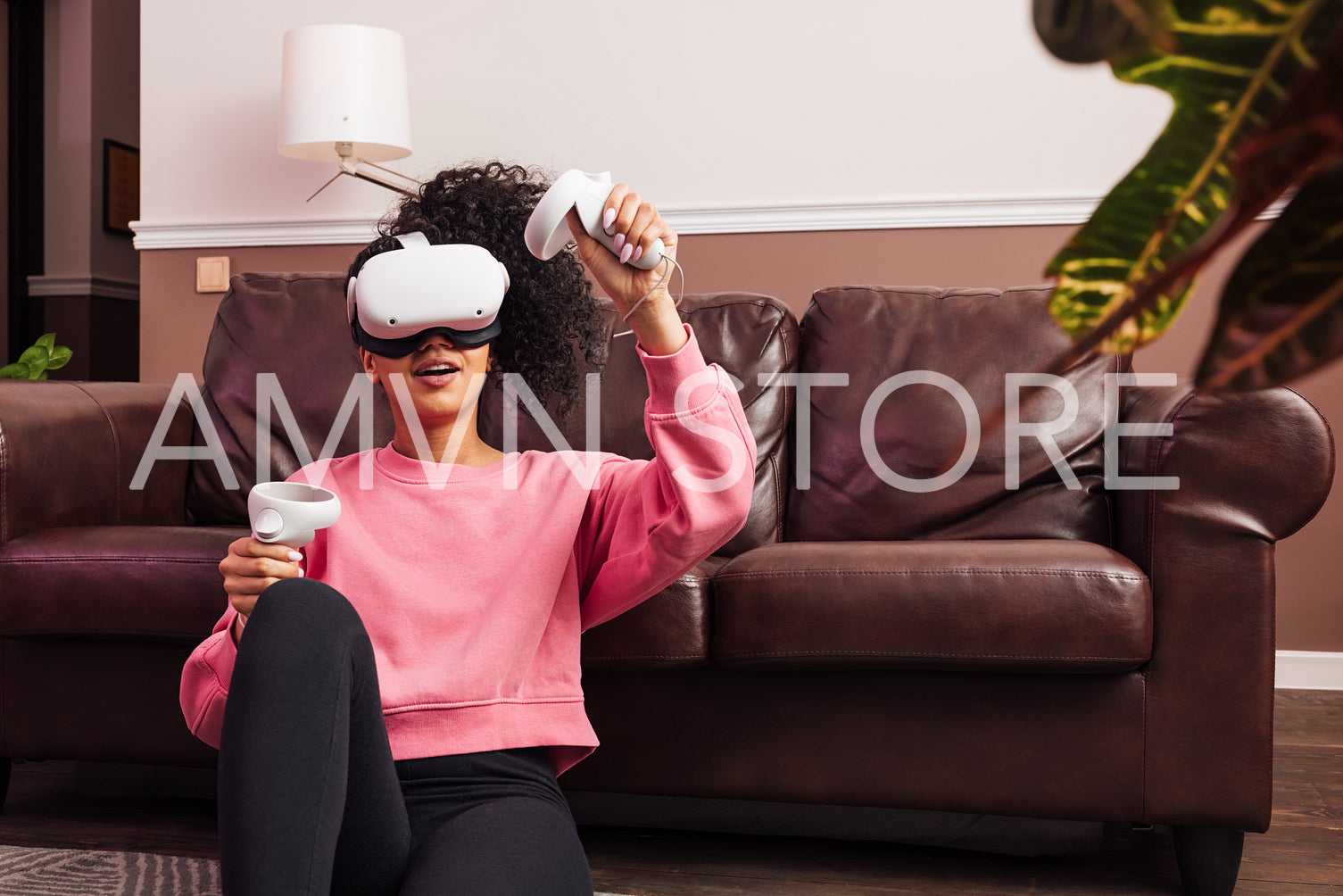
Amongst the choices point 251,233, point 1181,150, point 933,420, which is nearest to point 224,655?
point 1181,150

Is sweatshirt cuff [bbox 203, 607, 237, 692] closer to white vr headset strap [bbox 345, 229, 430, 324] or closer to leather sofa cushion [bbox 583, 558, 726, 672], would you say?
white vr headset strap [bbox 345, 229, 430, 324]

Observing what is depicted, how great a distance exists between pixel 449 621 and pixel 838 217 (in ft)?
6.28

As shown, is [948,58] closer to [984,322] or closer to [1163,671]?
[984,322]

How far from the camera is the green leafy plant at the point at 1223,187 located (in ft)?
0.53

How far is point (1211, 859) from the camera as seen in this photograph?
1.44m

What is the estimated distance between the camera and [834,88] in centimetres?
274

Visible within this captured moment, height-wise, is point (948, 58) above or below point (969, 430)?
above

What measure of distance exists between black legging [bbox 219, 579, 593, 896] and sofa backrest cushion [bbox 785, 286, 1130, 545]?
986mm

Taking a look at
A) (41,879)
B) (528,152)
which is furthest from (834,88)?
(41,879)

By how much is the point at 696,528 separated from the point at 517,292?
18.9 inches

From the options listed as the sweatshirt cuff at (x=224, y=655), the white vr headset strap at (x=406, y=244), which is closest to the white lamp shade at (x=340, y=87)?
the white vr headset strap at (x=406, y=244)

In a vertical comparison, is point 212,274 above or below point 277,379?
above

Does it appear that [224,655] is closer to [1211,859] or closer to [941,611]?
[941,611]

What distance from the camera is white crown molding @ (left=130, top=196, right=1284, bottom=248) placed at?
268cm
